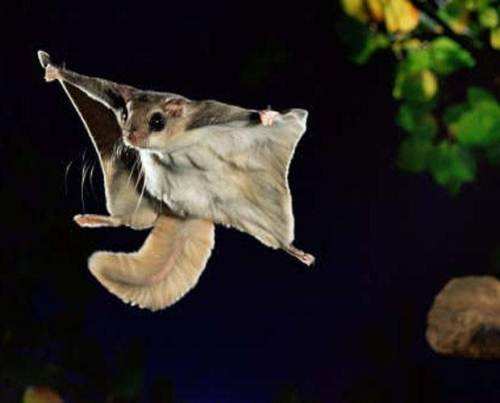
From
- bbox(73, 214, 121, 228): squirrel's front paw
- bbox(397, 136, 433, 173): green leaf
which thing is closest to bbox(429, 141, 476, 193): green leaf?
bbox(397, 136, 433, 173): green leaf

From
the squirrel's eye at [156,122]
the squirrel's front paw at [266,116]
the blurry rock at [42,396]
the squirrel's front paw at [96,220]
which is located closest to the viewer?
the squirrel's front paw at [266,116]

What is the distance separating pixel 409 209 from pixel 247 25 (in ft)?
1.87

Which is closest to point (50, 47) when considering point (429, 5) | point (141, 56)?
point (141, 56)

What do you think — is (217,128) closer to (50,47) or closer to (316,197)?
(316,197)

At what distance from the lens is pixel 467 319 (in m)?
1.70

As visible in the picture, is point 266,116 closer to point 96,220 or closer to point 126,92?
point 126,92

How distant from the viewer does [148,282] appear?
1.64 m

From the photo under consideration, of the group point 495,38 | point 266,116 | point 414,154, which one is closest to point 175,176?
point 266,116

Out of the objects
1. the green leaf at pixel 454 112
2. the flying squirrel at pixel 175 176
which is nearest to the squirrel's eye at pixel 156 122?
the flying squirrel at pixel 175 176

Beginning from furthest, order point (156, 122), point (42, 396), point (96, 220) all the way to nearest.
Result: point (42, 396) < point (96, 220) < point (156, 122)

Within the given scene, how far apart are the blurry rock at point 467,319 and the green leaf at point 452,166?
0.73 ft

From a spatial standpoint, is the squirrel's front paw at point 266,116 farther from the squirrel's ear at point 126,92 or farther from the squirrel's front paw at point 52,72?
the squirrel's front paw at point 52,72

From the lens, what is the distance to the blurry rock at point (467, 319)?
169 cm

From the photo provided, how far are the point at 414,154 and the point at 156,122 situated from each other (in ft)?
1.99
